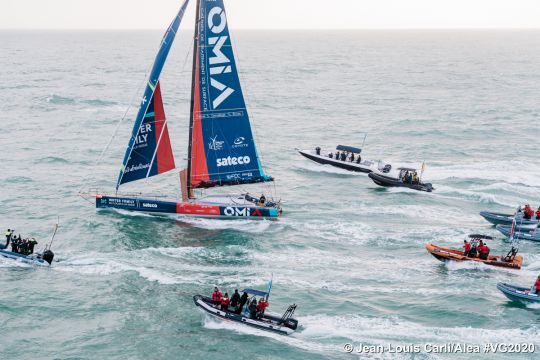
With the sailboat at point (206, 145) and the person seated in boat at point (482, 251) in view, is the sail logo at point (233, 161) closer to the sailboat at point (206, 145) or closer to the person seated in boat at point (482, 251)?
the sailboat at point (206, 145)

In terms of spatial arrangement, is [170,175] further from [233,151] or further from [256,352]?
[256,352]

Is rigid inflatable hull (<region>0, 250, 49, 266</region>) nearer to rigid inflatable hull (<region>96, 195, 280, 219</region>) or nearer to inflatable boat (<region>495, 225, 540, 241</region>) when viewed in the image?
rigid inflatable hull (<region>96, 195, 280, 219</region>)

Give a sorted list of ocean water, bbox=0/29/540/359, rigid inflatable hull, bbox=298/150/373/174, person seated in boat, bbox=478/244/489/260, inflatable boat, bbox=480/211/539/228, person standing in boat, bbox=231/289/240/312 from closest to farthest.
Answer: ocean water, bbox=0/29/540/359 → person standing in boat, bbox=231/289/240/312 → person seated in boat, bbox=478/244/489/260 → inflatable boat, bbox=480/211/539/228 → rigid inflatable hull, bbox=298/150/373/174

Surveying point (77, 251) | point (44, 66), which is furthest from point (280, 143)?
point (44, 66)

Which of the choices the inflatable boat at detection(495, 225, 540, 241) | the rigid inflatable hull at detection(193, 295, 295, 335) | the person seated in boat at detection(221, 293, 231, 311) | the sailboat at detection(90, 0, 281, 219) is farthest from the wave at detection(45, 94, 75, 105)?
the person seated in boat at detection(221, 293, 231, 311)

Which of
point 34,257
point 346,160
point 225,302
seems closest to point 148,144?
point 34,257

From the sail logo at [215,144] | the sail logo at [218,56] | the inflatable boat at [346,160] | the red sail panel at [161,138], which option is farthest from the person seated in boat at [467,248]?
the inflatable boat at [346,160]
